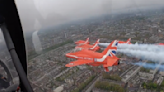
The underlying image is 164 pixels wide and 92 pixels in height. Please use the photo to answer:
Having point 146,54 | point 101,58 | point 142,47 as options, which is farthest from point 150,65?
point 101,58

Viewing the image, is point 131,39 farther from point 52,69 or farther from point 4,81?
point 4,81

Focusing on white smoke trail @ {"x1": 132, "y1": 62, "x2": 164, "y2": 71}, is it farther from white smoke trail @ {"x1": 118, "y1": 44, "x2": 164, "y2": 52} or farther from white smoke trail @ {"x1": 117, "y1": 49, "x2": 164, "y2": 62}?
white smoke trail @ {"x1": 118, "y1": 44, "x2": 164, "y2": 52}

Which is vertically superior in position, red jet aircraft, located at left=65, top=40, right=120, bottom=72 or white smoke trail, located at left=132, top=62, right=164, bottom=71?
red jet aircraft, located at left=65, top=40, right=120, bottom=72

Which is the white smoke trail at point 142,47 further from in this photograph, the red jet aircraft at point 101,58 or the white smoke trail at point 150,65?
the red jet aircraft at point 101,58

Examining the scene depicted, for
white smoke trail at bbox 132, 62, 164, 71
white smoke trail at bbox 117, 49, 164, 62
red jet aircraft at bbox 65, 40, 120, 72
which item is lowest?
white smoke trail at bbox 132, 62, 164, 71

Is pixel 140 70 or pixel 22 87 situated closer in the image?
pixel 22 87

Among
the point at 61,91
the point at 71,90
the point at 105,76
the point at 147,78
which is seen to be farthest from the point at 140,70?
the point at 61,91

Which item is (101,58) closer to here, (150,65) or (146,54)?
(146,54)

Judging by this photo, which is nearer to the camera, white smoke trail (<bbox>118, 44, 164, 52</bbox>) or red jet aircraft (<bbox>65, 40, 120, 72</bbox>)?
red jet aircraft (<bbox>65, 40, 120, 72</bbox>)

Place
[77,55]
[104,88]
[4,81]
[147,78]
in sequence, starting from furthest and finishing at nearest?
[77,55], [147,78], [104,88], [4,81]

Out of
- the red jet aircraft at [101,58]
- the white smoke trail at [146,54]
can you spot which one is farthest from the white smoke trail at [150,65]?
the red jet aircraft at [101,58]

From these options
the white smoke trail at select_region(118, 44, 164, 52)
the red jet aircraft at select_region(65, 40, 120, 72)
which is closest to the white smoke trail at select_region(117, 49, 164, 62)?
the white smoke trail at select_region(118, 44, 164, 52)
